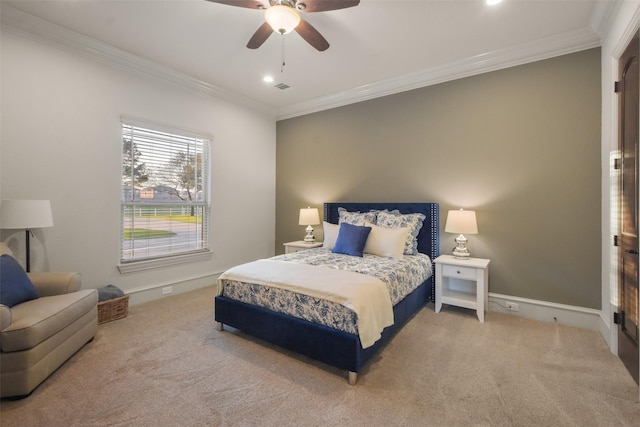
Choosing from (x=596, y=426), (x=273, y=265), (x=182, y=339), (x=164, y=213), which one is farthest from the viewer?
(x=164, y=213)

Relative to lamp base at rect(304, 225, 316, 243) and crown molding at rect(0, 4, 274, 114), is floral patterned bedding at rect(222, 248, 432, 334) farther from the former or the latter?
crown molding at rect(0, 4, 274, 114)

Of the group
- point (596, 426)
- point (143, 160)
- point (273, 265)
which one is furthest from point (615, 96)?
point (143, 160)

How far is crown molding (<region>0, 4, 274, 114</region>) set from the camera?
2.65 metres

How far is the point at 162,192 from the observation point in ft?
12.6

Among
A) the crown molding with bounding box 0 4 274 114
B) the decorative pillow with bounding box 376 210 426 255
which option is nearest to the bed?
the decorative pillow with bounding box 376 210 426 255

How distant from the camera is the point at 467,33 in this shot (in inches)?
115

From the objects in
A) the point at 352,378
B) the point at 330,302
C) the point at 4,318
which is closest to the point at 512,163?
the point at 330,302

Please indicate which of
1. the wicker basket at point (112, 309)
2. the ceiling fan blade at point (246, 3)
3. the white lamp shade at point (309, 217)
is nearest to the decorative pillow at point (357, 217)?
the white lamp shade at point (309, 217)

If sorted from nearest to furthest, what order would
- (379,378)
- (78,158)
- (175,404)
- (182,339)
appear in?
(175,404) → (379,378) → (182,339) → (78,158)

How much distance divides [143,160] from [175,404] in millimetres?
2940

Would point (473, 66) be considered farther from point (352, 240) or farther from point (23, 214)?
point (23, 214)

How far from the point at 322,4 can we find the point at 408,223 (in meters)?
2.57

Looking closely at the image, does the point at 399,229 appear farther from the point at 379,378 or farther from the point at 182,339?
the point at 182,339

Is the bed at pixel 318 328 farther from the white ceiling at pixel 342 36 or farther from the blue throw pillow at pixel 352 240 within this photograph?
the white ceiling at pixel 342 36
